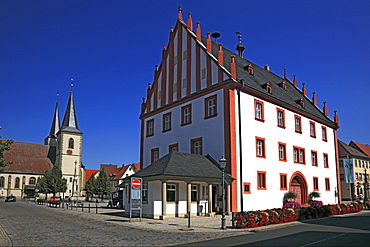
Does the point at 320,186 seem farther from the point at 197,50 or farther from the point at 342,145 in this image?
the point at 342,145

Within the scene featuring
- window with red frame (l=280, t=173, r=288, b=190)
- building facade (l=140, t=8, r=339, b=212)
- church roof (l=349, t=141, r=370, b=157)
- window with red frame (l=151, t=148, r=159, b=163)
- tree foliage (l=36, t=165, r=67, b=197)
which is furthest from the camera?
church roof (l=349, t=141, r=370, b=157)

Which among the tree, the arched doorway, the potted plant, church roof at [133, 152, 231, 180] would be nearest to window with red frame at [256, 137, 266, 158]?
church roof at [133, 152, 231, 180]

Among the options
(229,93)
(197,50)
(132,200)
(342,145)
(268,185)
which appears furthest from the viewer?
(342,145)

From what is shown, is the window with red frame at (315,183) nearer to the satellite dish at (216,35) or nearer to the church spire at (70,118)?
the satellite dish at (216,35)

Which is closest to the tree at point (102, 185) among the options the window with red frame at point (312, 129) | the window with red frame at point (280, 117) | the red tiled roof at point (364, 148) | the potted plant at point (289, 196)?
the window with red frame at point (312, 129)

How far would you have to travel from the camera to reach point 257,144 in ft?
98.9

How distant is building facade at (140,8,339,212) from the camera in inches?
1126

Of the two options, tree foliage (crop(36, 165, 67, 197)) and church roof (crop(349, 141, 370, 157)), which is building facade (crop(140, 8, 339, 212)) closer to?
tree foliage (crop(36, 165, 67, 197))

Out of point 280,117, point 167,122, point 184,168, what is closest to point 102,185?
point 167,122

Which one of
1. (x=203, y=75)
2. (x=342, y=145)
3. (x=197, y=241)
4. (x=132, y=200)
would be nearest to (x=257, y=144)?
(x=203, y=75)

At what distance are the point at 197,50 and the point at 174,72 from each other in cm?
412

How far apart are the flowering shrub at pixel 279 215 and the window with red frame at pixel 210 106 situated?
36.1 feet

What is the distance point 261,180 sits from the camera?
29.9 m

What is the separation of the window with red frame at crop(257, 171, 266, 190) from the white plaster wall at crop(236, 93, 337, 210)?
36 centimetres
